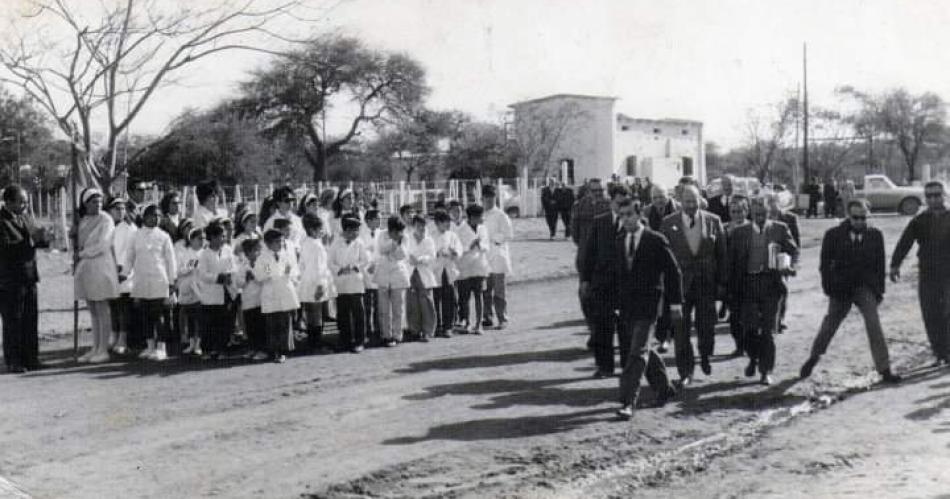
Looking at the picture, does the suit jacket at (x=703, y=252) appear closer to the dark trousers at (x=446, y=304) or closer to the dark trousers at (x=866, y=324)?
the dark trousers at (x=866, y=324)

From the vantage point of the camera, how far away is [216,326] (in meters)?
11.1

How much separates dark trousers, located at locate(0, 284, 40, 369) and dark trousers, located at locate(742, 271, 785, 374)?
7.65 m

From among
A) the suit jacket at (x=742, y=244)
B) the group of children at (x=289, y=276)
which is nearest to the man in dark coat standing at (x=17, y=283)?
the group of children at (x=289, y=276)

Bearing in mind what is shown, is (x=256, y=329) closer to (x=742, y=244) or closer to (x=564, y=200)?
(x=742, y=244)

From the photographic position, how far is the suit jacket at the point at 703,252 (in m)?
9.23

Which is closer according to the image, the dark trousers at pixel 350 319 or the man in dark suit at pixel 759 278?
the man in dark suit at pixel 759 278

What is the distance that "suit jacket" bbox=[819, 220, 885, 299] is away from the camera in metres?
9.26

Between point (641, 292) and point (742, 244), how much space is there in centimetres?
221

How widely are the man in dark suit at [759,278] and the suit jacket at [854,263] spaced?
1.51 ft

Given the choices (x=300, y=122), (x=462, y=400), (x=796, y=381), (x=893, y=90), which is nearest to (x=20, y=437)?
(x=462, y=400)

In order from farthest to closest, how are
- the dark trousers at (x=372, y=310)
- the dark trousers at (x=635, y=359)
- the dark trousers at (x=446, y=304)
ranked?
the dark trousers at (x=446, y=304) → the dark trousers at (x=372, y=310) → the dark trousers at (x=635, y=359)

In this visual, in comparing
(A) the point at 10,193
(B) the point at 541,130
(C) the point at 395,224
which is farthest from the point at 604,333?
(B) the point at 541,130

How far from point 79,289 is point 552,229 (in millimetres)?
18203

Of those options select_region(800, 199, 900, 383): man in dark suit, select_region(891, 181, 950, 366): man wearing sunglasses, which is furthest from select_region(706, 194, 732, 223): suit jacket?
select_region(800, 199, 900, 383): man in dark suit
